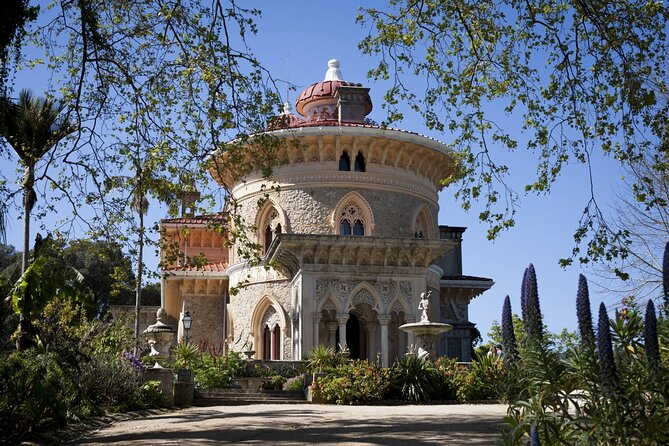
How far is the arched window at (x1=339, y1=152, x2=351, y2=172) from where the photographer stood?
2920cm

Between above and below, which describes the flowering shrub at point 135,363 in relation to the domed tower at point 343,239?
below

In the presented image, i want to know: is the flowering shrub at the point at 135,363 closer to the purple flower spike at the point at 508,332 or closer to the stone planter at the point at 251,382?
the stone planter at the point at 251,382

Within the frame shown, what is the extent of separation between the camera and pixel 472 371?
19625mm

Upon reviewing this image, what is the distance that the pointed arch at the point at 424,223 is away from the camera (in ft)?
101

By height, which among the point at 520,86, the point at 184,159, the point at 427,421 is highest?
the point at 520,86

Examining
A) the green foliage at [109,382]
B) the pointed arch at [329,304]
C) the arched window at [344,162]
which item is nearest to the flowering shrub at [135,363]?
the green foliage at [109,382]

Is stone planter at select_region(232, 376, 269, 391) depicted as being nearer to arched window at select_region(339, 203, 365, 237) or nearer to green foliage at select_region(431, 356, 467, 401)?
green foliage at select_region(431, 356, 467, 401)

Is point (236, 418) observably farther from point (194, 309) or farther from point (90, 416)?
point (194, 309)

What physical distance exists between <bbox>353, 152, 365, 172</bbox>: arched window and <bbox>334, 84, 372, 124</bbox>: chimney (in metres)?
1.83

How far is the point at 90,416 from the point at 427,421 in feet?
17.8

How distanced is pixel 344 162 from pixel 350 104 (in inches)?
117

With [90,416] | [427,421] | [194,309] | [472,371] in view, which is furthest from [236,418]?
[194,309]

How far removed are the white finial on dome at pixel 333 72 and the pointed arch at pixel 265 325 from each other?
11069 mm

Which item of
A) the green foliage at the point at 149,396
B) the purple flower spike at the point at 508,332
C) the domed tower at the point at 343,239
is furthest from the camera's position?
the domed tower at the point at 343,239
